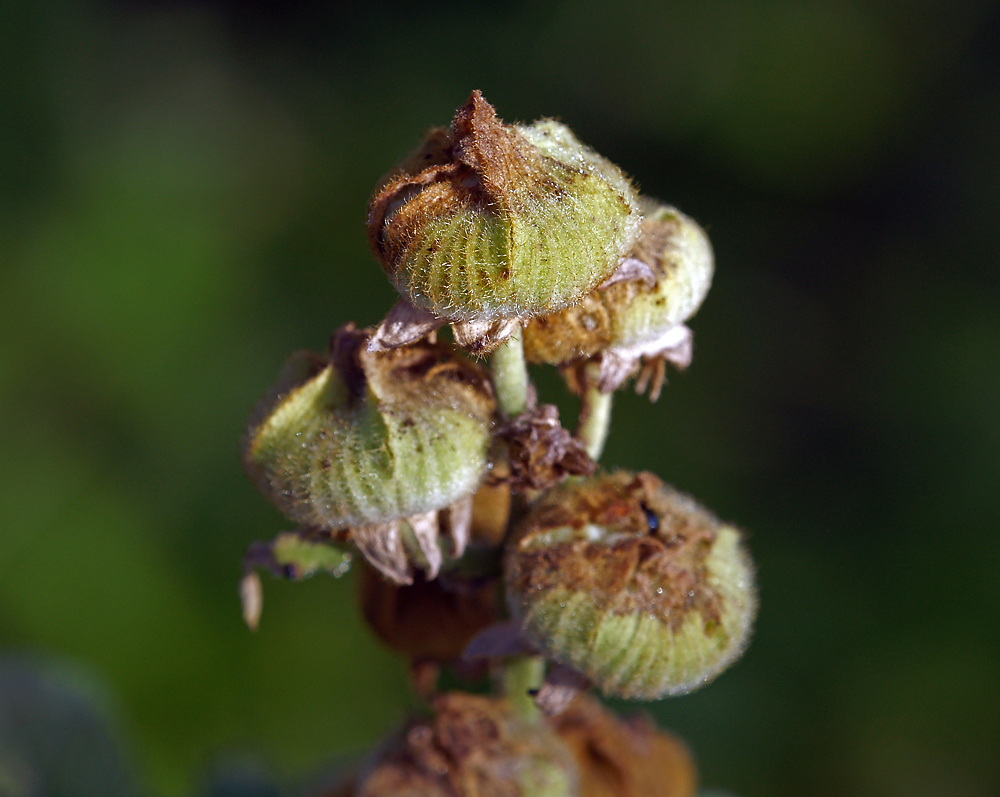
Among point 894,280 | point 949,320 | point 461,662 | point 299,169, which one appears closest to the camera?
point 461,662

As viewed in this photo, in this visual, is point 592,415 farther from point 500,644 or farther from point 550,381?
point 550,381

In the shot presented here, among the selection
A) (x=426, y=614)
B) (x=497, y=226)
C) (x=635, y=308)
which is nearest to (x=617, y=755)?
(x=426, y=614)

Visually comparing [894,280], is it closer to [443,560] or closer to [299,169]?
[299,169]

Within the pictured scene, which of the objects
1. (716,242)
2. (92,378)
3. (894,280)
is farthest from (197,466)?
(894,280)

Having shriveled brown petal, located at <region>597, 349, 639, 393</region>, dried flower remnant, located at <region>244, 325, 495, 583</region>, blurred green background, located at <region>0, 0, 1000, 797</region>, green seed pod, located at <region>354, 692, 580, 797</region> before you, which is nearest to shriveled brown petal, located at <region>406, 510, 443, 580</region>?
dried flower remnant, located at <region>244, 325, 495, 583</region>

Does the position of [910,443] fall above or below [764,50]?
below

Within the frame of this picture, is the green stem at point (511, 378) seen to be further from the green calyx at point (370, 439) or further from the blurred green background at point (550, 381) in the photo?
the blurred green background at point (550, 381)

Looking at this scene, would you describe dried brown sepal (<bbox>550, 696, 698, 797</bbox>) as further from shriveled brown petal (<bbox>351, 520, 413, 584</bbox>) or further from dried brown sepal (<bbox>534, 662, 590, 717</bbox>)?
shriveled brown petal (<bbox>351, 520, 413, 584</bbox>)
